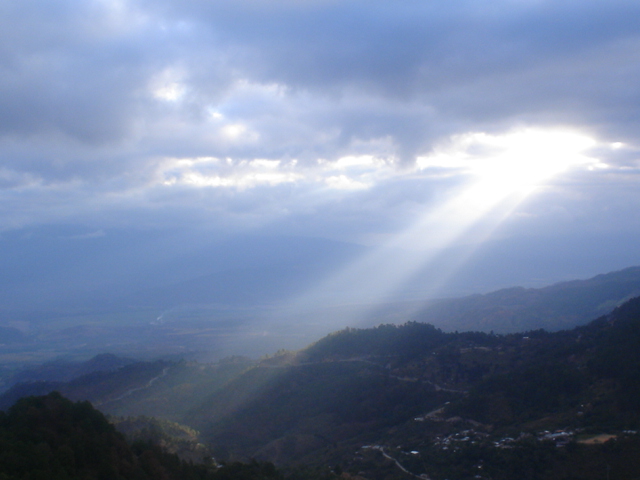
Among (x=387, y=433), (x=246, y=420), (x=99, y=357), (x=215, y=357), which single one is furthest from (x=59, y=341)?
(x=387, y=433)

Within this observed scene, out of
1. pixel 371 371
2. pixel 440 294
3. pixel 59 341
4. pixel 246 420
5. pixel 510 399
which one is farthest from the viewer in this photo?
pixel 440 294

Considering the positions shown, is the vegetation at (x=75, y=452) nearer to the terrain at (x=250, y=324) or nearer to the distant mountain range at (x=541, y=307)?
the terrain at (x=250, y=324)

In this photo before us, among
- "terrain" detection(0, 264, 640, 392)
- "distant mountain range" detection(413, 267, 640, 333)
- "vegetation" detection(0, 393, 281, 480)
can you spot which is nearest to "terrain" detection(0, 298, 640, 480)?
"vegetation" detection(0, 393, 281, 480)

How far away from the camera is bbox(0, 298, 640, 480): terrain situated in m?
25.6

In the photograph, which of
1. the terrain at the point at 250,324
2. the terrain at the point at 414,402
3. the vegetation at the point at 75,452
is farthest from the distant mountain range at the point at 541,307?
the vegetation at the point at 75,452

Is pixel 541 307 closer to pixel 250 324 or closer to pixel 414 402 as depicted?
pixel 414 402

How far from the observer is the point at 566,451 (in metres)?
23.9

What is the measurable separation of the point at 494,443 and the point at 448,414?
7990mm

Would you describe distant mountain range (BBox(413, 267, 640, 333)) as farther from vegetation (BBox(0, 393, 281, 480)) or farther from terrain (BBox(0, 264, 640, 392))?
vegetation (BBox(0, 393, 281, 480))

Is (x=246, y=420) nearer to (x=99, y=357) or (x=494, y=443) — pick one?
(x=494, y=443)

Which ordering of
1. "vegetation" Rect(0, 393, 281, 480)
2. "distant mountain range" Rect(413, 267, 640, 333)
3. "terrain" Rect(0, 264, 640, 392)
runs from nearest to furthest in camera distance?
1. "vegetation" Rect(0, 393, 281, 480)
2. "distant mountain range" Rect(413, 267, 640, 333)
3. "terrain" Rect(0, 264, 640, 392)

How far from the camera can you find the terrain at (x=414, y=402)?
25.6 metres

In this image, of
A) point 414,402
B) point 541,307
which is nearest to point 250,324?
point 541,307

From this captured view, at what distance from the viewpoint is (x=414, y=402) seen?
4103 centimetres
